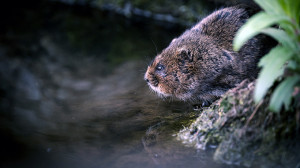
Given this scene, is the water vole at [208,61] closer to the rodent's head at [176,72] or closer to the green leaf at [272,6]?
the rodent's head at [176,72]

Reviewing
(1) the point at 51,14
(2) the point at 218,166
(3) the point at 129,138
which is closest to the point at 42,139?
(3) the point at 129,138

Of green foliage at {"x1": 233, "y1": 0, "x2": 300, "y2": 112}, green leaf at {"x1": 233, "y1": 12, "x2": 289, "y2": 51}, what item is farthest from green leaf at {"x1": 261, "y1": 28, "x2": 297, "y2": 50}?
green leaf at {"x1": 233, "y1": 12, "x2": 289, "y2": 51}

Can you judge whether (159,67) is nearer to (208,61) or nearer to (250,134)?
(208,61)

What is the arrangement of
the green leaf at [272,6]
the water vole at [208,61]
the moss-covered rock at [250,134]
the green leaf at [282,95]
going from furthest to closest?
the water vole at [208,61] < the moss-covered rock at [250,134] < the green leaf at [272,6] < the green leaf at [282,95]

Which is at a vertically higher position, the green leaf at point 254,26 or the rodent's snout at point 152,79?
the rodent's snout at point 152,79

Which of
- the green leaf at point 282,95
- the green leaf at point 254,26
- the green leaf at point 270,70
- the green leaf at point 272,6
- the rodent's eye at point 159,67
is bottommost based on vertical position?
the green leaf at point 282,95

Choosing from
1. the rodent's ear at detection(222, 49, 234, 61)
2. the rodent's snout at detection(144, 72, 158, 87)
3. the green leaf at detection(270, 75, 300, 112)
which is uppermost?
the rodent's snout at detection(144, 72, 158, 87)

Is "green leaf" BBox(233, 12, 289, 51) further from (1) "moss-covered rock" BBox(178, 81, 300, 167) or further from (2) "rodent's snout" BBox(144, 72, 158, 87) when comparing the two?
(2) "rodent's snout" BBox(144, 72, 158, 87)

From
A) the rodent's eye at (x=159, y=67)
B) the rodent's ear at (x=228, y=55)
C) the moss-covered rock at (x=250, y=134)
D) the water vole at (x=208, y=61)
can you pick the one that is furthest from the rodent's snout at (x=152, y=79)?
the moss-covered rock at (x=250, y=134)
